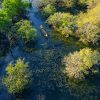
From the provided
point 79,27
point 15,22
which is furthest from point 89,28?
point 15,22

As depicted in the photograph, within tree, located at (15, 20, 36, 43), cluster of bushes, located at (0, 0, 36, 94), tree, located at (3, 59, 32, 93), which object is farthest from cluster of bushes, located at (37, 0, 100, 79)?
tree, located at (3, 59, 32, 93)

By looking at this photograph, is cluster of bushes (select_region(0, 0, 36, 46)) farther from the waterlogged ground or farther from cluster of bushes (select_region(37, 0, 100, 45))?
cluster of bushes (select_region(37, 0, 100, 45))

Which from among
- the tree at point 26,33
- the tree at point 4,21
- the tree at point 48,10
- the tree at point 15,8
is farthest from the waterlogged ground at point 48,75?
the tree at point 15,8

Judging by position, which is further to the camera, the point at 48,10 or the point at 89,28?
the point at 48,10

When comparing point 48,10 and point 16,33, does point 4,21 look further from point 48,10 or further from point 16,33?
point 48,10

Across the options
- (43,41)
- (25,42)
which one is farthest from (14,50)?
(43,41)

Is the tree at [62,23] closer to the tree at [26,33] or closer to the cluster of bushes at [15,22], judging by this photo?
the cluster of bushes at [15,22]
